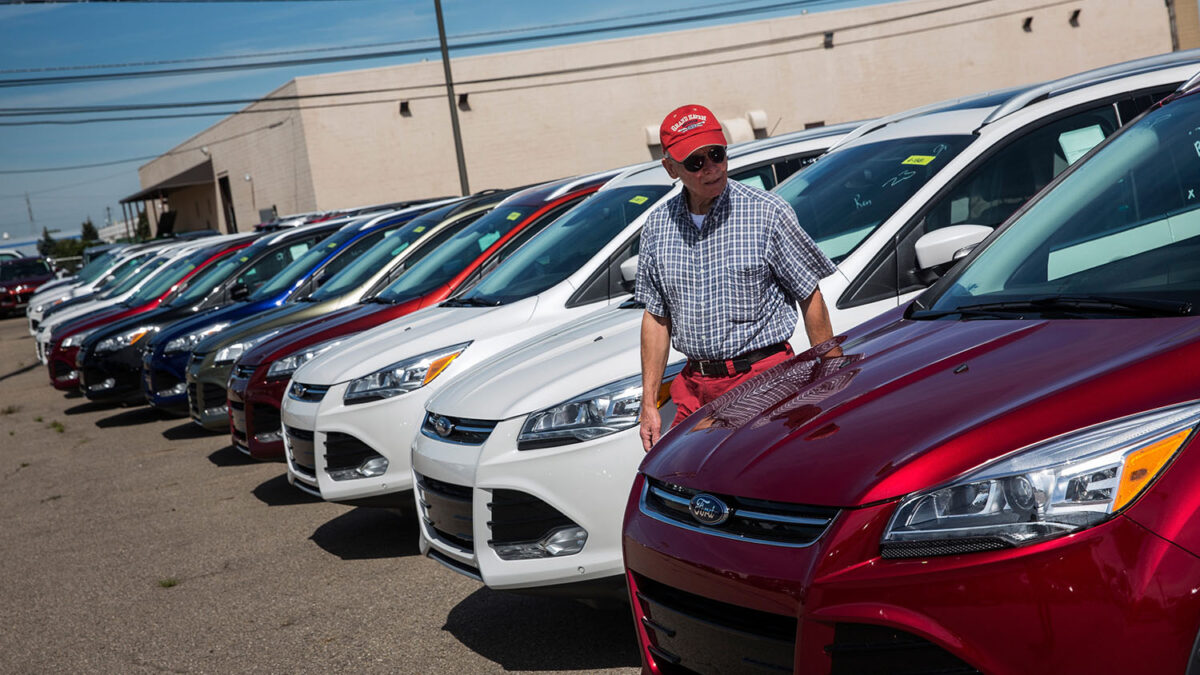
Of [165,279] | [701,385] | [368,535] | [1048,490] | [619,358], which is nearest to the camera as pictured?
[1048,490]

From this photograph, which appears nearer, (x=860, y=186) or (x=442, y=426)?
(x=442, y=426)

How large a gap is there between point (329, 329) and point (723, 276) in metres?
4.79

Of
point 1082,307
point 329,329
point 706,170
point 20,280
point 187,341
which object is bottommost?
point 187,341

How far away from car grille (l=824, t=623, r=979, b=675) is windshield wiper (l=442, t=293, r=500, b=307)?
4.52 m

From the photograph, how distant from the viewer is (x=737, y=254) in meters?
4.08

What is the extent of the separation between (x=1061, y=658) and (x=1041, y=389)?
58cm

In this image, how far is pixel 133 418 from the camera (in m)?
14.3

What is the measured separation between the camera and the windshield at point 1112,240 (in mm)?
3000

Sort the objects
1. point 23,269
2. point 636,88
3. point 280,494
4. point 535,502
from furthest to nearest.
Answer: point 636,88 < point 23,269 < point 280,494 < point 535,502

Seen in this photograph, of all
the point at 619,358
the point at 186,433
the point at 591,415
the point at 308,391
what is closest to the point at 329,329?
the point at 308,391

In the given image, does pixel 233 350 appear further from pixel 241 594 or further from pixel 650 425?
pixel 650 425

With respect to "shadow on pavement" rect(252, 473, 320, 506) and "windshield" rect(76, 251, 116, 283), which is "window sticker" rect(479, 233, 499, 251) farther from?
"windshield" rect(76, 251, 116, 283)

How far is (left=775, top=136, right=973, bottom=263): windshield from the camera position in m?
4.93

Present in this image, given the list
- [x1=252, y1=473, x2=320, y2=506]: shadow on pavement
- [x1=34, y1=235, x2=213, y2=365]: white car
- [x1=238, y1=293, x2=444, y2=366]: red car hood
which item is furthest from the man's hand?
[x1=34, y1=235, x2=213, y2=365]: white car
